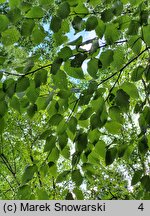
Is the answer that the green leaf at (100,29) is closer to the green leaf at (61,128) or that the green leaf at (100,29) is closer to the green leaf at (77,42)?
the green leaf at (77,42)

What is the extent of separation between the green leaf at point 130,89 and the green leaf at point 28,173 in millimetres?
541

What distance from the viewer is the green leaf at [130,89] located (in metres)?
1.74

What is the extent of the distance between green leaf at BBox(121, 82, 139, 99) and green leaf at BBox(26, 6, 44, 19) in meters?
0.49

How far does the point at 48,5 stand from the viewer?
161 centimetres

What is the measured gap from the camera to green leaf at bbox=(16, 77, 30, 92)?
1.65 meters

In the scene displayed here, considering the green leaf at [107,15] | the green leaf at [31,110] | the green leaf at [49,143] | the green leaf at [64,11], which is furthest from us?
the green leaf at [31,110]

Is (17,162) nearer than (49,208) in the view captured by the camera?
No

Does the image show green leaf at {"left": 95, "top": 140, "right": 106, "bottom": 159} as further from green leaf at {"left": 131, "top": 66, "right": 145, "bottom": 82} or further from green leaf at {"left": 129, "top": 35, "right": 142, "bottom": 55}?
green leaf at {"left": 129, "top": 35, "right": 142, "bottom": 55}

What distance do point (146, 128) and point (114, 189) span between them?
9862 mm

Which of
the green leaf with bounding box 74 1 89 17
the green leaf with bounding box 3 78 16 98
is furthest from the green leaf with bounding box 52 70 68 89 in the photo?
the green leaf with bounding box 74 1 89 17

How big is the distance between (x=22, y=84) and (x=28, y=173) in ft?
1.32

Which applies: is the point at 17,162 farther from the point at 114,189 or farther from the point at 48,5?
the point at 48,5

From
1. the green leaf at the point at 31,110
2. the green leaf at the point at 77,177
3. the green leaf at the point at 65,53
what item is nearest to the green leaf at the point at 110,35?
the green leaf at the point at 65,53

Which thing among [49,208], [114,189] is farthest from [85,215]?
[114,189]
